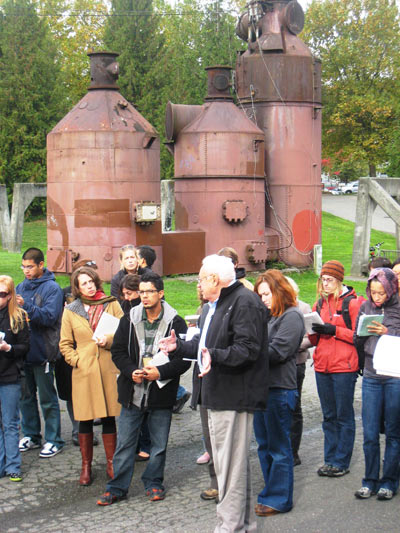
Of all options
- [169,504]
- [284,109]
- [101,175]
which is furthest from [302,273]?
[169,504]

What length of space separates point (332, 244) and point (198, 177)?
12117 mm

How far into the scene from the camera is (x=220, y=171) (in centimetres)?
1853

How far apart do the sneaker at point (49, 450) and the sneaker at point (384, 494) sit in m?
2.91

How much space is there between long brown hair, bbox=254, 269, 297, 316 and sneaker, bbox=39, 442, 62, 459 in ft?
8.46

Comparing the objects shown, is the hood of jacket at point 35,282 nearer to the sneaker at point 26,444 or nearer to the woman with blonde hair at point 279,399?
the sneaker at point 26,444

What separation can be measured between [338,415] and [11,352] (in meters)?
2.74

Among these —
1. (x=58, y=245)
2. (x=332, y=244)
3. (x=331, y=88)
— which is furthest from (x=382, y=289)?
(x=331, y=88)

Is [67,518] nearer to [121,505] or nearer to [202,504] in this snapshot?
[121,505]

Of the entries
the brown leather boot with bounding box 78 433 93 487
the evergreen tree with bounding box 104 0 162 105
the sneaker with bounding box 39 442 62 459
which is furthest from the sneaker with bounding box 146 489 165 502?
the evergreen tree with bounding box 104 0 162 105

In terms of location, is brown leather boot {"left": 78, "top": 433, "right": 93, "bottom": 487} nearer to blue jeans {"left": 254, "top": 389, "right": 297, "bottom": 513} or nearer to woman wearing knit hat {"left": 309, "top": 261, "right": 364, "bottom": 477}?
blue jeans {"left": 254, "top": 389, "right": 297, "bottom": 513}

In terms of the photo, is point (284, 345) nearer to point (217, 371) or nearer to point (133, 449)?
point (217, 371)

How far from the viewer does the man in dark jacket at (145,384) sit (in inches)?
230

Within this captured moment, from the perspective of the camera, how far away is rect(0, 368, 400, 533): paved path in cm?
546

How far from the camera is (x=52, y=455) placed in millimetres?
7043
